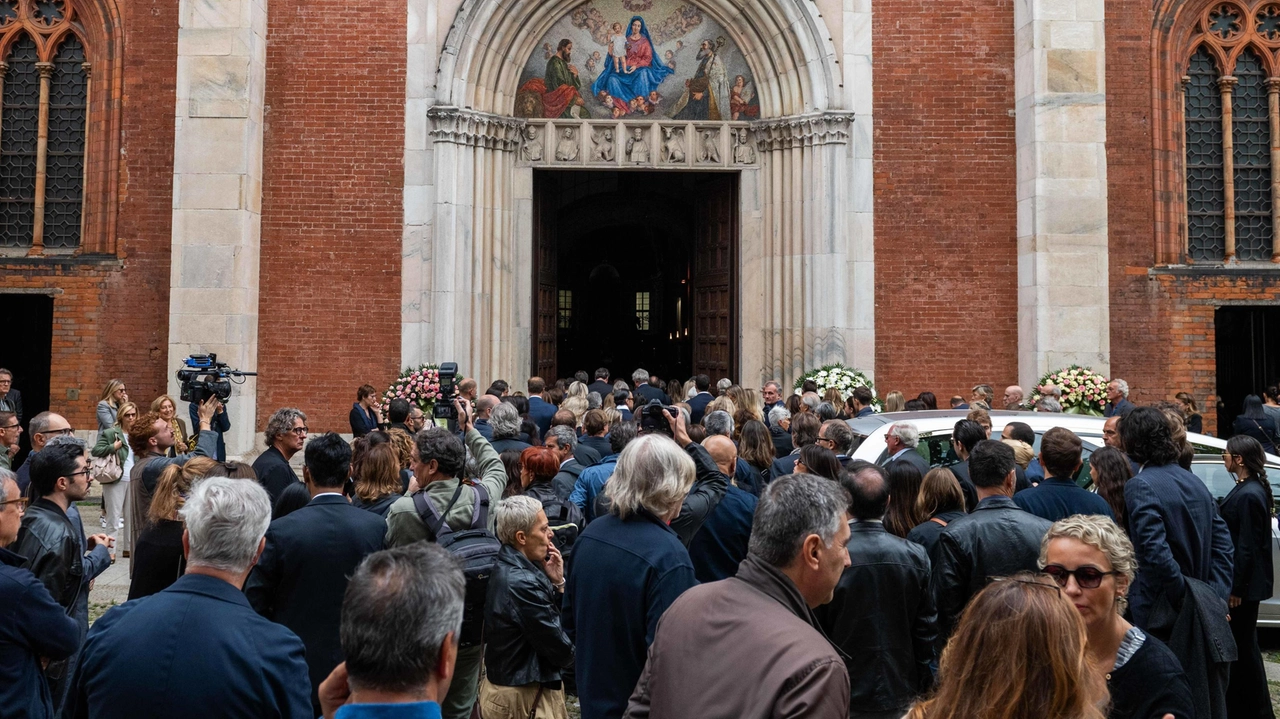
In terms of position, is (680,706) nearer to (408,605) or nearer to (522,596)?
(408,605)

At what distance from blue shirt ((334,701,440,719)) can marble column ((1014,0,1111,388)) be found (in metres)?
12.8

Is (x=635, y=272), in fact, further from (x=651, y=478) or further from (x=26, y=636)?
(x=26, y=636)

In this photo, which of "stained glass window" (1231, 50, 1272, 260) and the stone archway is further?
"stained glass window" (1231, 50, 1272, 260)

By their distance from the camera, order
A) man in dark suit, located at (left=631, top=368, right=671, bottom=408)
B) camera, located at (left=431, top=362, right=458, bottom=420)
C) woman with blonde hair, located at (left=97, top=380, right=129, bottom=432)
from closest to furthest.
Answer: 1. camera, located at (left=431, top=362, right=458, bottom=420)
2. woman with blonde hair, located at (left=97, top=380, right=129, bottom=432)
3. man in dark suit, located at (left=631, top=368, right=671, bottom=408)

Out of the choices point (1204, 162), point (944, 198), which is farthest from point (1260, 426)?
point (944, 198)

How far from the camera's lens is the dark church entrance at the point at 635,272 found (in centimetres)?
1581

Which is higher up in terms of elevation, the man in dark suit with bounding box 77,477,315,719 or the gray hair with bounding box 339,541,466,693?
the gray hair with bounding box 339,541,466,693

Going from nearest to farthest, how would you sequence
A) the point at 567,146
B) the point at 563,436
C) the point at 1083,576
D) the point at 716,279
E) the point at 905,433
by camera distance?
1. the point at 1083,576
2. the point at 905,433
3. the point at 563,436
4. the point at 567,146
5. the point at 716,279

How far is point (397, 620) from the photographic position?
7.85 ft

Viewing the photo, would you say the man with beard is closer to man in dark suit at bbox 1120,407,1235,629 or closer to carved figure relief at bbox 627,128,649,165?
carved figure relief at bbox 627,128,649,165

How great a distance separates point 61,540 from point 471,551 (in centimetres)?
162

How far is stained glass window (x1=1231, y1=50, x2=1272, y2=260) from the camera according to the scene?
1509 cm

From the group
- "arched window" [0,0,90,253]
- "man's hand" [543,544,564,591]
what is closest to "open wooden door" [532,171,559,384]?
"arched window" [0,0,90,253]

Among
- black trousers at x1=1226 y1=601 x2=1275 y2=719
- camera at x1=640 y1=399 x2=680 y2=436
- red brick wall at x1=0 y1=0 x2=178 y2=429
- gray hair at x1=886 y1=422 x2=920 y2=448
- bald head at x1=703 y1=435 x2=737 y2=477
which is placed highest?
red brick wall at x1=0 y1=0 x2=178 y2=429
